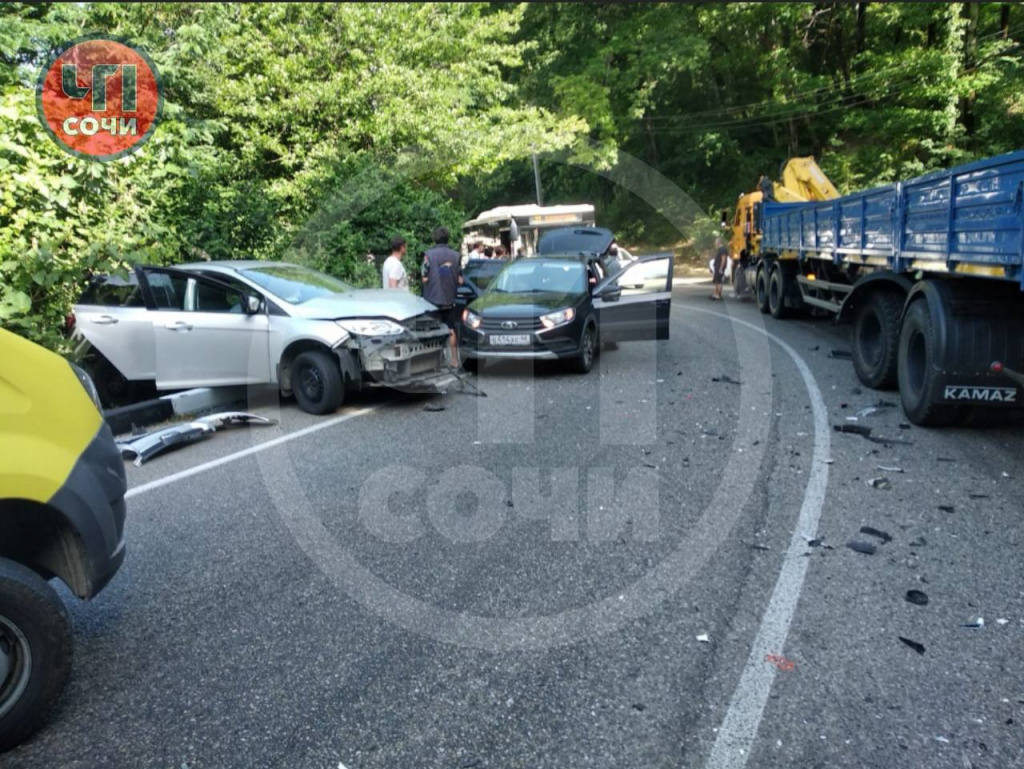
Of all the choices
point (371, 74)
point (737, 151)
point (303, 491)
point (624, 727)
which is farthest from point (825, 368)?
point (737, 151)

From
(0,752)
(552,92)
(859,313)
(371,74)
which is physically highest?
(552,92)

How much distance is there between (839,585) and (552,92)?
36.9 meters

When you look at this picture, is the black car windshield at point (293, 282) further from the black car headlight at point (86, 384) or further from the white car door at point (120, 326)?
the black car headlight at point (86, 384)

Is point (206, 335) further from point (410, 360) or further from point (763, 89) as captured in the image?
point (763, 89)

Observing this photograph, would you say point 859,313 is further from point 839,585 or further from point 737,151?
point 737,151

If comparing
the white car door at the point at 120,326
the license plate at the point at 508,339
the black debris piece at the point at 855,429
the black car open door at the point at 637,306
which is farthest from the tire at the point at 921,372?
the white car door at the point at 120,326

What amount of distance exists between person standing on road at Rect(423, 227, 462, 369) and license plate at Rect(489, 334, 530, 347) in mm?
1024

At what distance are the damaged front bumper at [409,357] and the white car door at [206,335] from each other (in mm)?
1092

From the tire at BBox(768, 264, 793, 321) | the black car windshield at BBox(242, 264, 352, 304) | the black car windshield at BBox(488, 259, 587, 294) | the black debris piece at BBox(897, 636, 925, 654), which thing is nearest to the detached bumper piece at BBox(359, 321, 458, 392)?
the black car windshield at BBox(242, 264, 352, 304)

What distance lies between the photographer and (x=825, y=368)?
10531 millimetres

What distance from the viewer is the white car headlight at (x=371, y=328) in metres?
8.16

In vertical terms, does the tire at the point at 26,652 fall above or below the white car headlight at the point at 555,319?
below

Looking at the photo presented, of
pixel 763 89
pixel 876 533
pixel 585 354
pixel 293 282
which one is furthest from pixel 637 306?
pixel 763 89

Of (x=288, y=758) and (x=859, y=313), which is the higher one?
(x=859, y=313)
